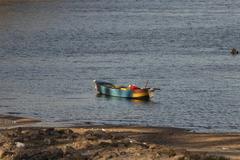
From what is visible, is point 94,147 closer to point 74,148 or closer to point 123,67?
point 74,148

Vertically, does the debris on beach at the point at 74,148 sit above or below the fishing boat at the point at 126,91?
below

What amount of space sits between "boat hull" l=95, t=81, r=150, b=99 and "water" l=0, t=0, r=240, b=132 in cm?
57

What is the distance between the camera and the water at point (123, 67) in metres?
39.2

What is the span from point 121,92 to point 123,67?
12.2 metres

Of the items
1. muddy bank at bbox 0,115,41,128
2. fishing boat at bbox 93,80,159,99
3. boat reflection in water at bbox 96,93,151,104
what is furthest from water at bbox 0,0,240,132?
muddy bank at bbox 0,115,41,128

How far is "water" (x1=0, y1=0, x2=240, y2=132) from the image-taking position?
1545 inches

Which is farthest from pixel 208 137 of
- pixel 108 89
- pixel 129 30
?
pixel 129 30

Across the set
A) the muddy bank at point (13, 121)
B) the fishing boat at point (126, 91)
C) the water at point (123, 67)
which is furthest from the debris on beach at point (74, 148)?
the fishing boat at point (126, 91)

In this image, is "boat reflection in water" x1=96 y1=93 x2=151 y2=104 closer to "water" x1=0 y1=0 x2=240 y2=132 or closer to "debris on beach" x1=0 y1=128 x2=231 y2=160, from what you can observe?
"water" x1=0 y1=0 x2=240 y2=132

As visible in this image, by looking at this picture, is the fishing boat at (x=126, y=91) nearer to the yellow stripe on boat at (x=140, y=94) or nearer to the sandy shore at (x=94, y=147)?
the yellow stripe on boat at (x=140, y=94)

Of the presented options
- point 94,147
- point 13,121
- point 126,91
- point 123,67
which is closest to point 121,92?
point 126,91

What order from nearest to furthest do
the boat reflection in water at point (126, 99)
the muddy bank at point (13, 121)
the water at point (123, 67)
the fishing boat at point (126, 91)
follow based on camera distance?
1. the muddy bank at point (13, 121)
2. the water at point (123, 67)
3. the boat reflection in water at point (126, 99)
4. the fishing boat at point (126, 91)

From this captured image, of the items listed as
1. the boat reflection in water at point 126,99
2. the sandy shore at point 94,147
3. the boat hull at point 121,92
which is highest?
the boat hull at point 121,92

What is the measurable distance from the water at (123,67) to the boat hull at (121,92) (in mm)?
573
